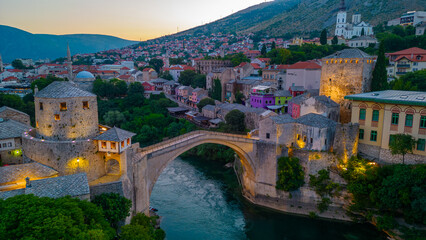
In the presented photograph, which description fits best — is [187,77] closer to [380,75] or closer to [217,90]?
[217,90]

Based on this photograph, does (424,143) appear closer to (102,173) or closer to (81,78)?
(102,173)

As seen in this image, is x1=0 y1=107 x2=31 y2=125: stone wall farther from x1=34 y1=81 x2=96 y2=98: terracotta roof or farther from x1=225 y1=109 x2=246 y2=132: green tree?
x1=225 y1=109 x2=246 y2=132: green tree

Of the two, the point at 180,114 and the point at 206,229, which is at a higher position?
the point at 180,114

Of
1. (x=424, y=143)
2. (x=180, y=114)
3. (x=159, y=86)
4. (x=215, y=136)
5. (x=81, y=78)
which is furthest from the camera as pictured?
(x=159, y=86)

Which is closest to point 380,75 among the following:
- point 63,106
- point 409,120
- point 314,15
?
point 409,120

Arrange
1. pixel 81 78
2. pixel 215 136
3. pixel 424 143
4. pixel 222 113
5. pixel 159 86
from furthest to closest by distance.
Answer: pixel 159 86
pixel 81 78
pixel 222 113
pixel 215 136
pixel 424 143

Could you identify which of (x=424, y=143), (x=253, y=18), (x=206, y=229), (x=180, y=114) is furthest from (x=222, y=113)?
(x=253, y=18)

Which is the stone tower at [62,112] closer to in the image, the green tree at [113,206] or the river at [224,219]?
the green tree at [113,206]
